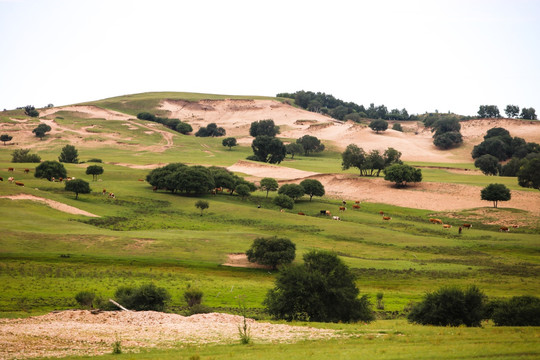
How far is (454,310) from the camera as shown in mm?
34562

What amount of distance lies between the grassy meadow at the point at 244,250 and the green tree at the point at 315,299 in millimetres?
2012

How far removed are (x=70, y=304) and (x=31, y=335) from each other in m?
15.2

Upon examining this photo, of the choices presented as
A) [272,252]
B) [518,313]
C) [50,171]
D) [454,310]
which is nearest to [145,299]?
[272,252]

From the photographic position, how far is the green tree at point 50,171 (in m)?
102

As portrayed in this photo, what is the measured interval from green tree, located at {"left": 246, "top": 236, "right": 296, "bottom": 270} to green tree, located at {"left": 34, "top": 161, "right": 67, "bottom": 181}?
58951mm

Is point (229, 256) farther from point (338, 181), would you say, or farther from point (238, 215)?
point (338, 181)

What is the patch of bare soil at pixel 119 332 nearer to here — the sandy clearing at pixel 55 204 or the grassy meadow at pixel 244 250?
the grassy meadow at pixel 244 250

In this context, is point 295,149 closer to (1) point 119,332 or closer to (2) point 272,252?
(2) point 272,252

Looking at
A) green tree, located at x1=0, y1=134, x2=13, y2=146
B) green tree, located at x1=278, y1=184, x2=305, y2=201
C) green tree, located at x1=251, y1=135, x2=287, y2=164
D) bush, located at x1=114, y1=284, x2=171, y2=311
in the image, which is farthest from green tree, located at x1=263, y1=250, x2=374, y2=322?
green tree, located at x1=0, y1=134, x2=13, y2=146

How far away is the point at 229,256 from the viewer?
59000 millimetres

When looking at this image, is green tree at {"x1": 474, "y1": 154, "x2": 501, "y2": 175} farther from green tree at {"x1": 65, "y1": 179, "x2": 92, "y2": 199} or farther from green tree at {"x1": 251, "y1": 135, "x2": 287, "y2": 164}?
green tree at {"x1": 65, "y1": 179, "x2": 92, "y2": 199}

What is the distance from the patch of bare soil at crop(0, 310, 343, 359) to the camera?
2306 cm

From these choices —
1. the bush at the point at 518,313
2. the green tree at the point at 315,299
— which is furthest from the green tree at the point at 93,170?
the bush at the point at 518,313

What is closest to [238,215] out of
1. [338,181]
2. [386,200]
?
[386,200]
